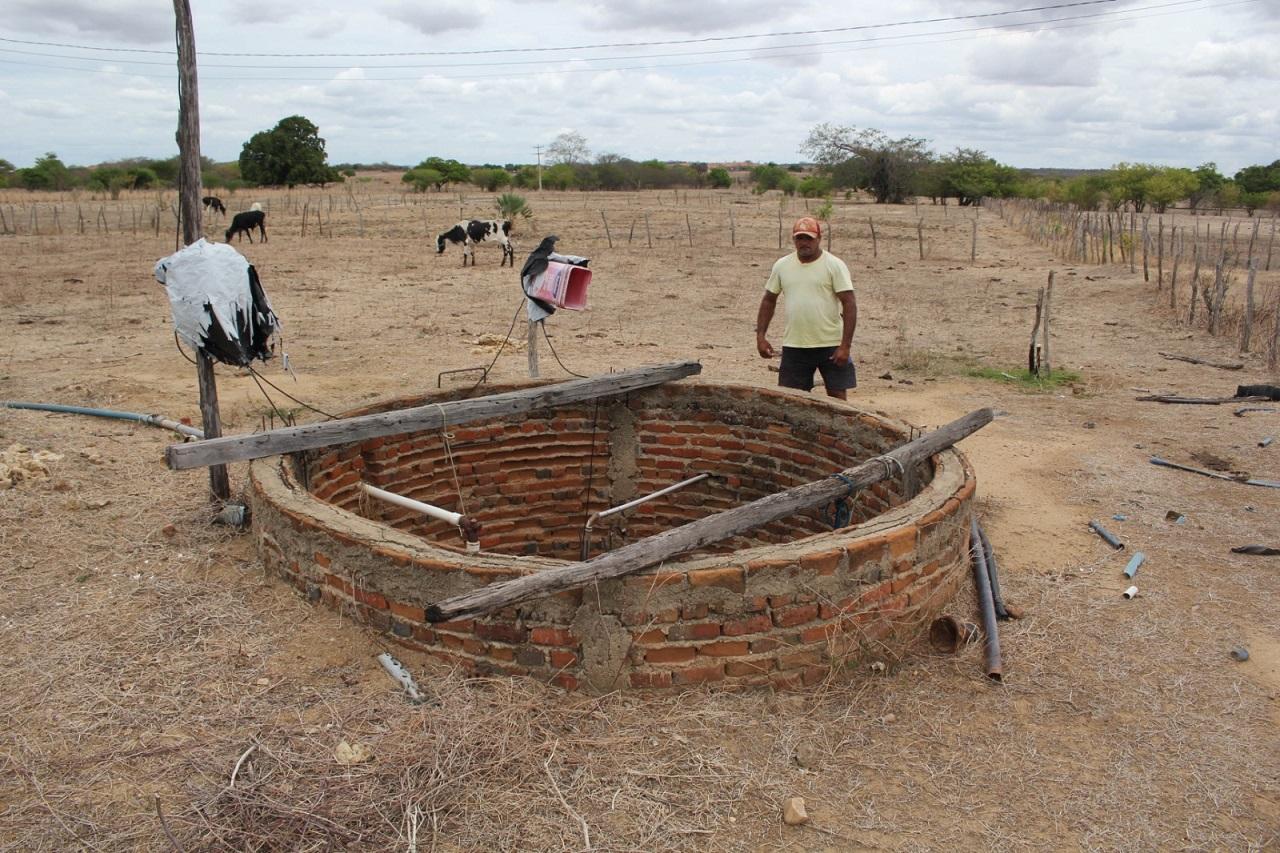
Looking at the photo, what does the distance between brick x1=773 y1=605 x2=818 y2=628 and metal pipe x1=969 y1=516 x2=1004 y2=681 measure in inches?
29.0

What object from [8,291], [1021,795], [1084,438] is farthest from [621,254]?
[1021,795]


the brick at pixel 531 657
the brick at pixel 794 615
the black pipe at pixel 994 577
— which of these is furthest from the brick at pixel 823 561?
the black pipe at pixel 994 577

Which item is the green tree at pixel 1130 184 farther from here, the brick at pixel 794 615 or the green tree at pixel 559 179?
the brick at pixel 794 615

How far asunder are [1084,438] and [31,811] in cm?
641

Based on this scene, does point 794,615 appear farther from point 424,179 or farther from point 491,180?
point 491,180

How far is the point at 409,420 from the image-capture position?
4.20m

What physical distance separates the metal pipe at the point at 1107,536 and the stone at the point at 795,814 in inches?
110

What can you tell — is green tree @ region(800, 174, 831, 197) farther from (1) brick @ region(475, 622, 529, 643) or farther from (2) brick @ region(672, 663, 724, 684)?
(1) brick @ region(475, 622, 529, 643)

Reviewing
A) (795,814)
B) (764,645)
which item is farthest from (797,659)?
(795,814)

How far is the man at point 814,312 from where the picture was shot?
16.9 ft

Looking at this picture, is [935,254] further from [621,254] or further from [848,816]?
[848,816]

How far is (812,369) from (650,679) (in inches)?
121

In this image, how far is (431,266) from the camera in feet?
54.2

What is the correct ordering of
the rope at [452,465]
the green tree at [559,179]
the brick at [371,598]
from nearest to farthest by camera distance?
the brick at [371,598]
the rope at [452,465]
the green tree at [559,179]
